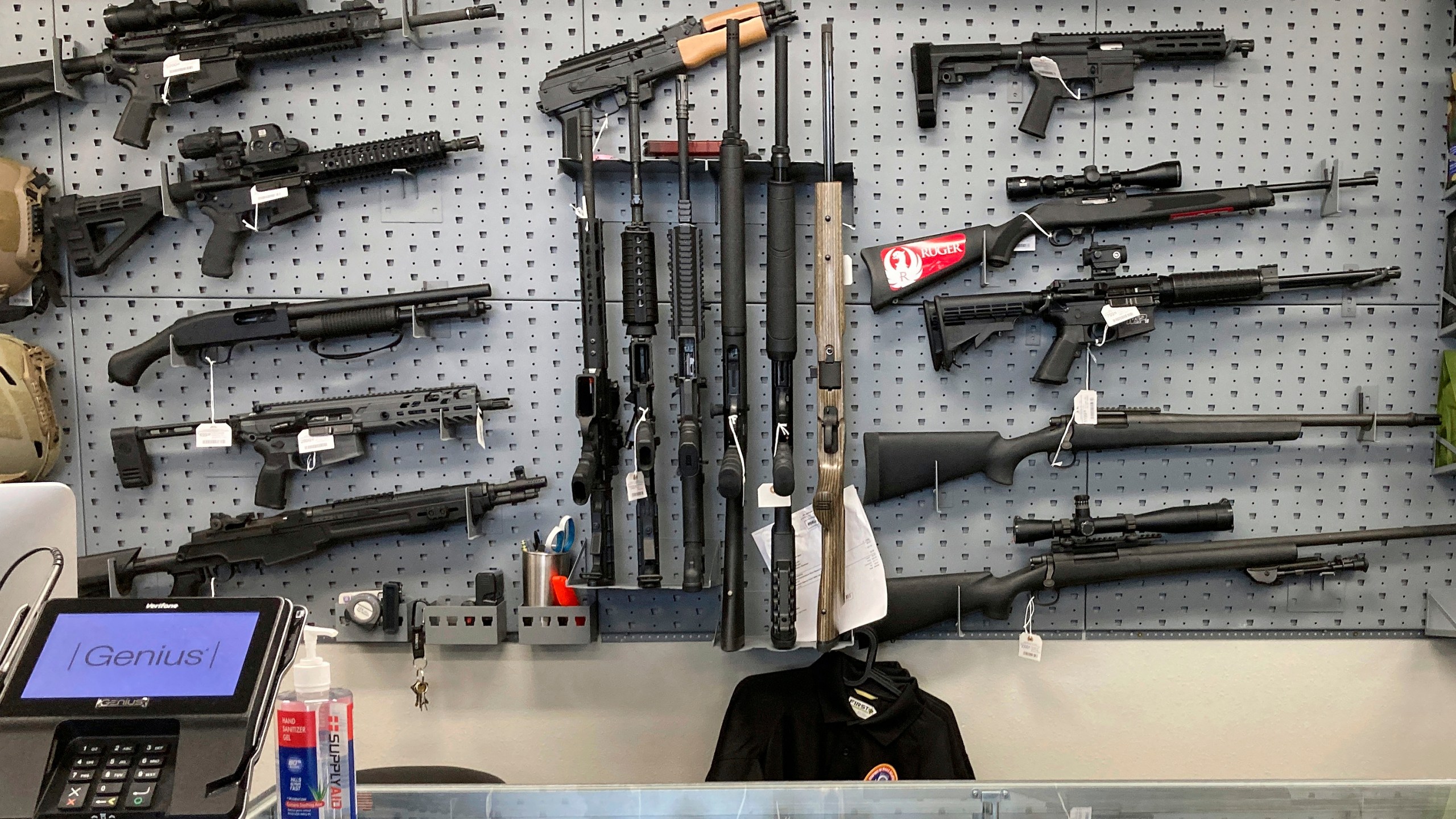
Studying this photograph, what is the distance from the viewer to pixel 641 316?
2.76 m

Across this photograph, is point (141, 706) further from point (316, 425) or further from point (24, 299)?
point (24, 299)

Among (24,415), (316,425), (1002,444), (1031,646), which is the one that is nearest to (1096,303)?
(1002,444)

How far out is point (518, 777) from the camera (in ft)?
9.80

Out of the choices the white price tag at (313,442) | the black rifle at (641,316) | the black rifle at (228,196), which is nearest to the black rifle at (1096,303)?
the black rifle at (641,316)

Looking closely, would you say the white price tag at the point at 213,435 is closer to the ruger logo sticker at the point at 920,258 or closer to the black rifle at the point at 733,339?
the black rifle at the point at 733,339

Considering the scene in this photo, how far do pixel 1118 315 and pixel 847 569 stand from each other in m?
1.14

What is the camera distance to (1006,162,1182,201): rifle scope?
9.32 ft

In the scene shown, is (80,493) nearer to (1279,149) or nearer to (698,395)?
(698,395)

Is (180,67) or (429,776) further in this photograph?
(180,67)

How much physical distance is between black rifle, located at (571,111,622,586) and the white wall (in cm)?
37

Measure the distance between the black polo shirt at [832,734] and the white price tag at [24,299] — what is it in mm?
2555

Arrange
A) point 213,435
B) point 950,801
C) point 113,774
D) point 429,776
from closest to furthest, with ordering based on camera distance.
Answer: point 113,774, point 950,801, point 429,776, point 213,435

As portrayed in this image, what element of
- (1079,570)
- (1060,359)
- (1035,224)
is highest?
(1035,224)

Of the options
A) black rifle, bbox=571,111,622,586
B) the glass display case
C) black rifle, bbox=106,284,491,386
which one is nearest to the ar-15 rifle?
black rifle, bbox=571,111,622,586
